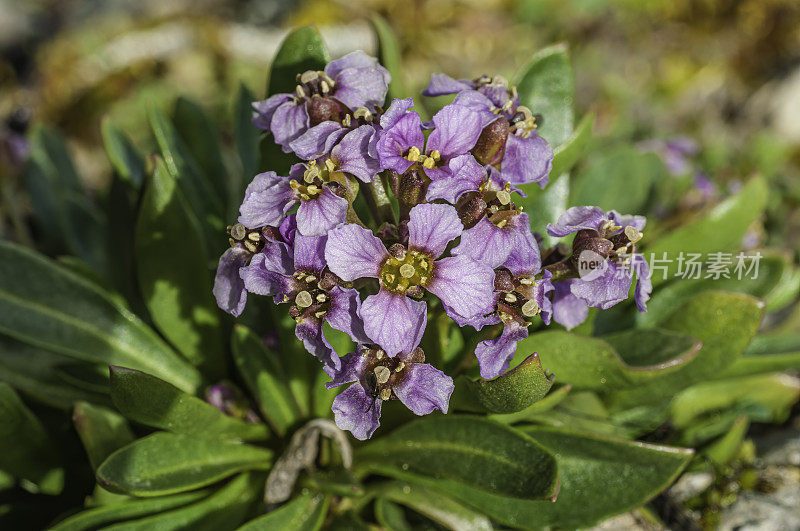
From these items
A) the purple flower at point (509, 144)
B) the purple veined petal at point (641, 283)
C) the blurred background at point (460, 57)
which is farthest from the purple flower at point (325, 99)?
the blurred background at point (460, 57)

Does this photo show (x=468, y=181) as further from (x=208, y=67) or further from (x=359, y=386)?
(x=208, y=67)

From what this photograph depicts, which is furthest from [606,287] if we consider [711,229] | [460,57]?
[460,57]

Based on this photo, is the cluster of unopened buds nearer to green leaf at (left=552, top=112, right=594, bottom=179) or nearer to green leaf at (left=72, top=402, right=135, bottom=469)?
green leaf at (left=552, top=112, right=594, bottom=179)

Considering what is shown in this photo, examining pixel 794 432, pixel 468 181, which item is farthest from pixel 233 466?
pixel 794 432

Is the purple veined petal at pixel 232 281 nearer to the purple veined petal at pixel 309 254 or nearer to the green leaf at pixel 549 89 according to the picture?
the purple veined petal at pixel 309 254

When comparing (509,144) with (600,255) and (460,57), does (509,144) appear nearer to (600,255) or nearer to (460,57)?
(600,255)

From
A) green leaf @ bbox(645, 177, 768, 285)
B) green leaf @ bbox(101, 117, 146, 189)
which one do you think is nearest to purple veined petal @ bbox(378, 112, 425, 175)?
green leaf @ bbox(645, 177, 768, 285)
